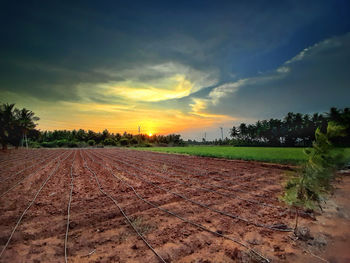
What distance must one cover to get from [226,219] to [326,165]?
9.71 feet

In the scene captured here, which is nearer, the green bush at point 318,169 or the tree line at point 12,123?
the green bush at point 318,169

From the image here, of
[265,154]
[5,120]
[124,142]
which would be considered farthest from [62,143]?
[265,154]

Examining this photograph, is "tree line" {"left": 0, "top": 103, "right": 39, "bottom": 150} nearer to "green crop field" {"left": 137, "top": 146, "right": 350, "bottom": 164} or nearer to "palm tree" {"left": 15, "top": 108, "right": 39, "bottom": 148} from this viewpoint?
"palm tree" {"left": 15, "top": 108, "right": 39, "bottom": 148}

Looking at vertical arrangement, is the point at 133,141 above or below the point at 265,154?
above

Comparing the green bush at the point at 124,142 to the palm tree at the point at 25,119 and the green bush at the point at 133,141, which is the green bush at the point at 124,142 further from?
the palm tree at the point at 25,119

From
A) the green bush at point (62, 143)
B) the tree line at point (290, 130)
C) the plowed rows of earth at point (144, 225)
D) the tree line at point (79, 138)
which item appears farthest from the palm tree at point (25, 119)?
the tree line at point (290, 130)

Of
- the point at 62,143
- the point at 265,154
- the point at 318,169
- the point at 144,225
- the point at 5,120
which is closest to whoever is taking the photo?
the point at 318,169

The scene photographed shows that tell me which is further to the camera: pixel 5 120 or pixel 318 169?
pixel 5 120

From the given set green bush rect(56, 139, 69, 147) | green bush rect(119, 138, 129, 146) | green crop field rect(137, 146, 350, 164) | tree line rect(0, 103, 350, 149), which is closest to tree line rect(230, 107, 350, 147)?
tree line rect(0, 103, 350, 149)

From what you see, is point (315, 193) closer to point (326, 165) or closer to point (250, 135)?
point (326, 165)

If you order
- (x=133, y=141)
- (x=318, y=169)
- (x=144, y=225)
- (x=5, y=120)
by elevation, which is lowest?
(x=144, y=225)

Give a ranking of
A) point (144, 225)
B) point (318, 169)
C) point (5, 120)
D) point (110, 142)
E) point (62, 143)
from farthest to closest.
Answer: point (110, 142) < point (62, 143) < point (5, 120) < point (144, 225) < point (318, 169)

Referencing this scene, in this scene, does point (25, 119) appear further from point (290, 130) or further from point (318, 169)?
point (290, 130)

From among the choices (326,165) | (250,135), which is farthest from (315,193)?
(250,135)
